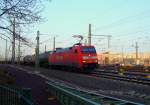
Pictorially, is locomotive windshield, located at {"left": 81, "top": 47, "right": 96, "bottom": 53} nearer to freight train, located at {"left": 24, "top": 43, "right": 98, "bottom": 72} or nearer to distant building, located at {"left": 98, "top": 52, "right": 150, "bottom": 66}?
freight train, located at {"left": 24, "top": 43, "right": 98, "bottom": 72}

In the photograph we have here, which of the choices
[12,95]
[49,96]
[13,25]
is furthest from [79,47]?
[12,95]

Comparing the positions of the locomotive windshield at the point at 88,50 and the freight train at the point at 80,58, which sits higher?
the locomotive windshield at the point at 88,50

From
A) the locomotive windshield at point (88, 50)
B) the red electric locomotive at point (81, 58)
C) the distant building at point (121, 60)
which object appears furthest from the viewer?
the distant building at point (121, 60)

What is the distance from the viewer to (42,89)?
21922 millimetres

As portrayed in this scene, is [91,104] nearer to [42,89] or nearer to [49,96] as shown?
[49,96]

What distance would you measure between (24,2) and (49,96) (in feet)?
19.2

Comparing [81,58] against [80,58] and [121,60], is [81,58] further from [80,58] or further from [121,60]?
[121,60]

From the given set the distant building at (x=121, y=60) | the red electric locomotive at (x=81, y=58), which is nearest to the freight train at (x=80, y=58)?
the red electric locomotive at (x=81, y=58)

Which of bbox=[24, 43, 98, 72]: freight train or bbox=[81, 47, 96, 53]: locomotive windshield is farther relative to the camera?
bbox=[81, 47, 96, 53]: locomotive windshield

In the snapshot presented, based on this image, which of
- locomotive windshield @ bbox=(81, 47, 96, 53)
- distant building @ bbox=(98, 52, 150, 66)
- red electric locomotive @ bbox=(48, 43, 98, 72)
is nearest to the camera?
red electric locomotive @ bbox=(48, 43, 98, 72)

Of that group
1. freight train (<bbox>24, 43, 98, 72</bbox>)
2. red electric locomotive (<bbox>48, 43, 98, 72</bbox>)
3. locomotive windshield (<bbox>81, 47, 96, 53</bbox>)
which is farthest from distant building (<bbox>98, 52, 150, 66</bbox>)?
locomotive windshield (<bbox>81, 47, 96, 53</bbox>)

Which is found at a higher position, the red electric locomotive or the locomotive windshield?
the locomotive windshield

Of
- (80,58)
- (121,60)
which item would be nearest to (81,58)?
(80,58)

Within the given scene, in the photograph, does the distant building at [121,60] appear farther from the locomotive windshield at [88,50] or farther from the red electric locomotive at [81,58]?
the locomotive windshield at [88,50]
